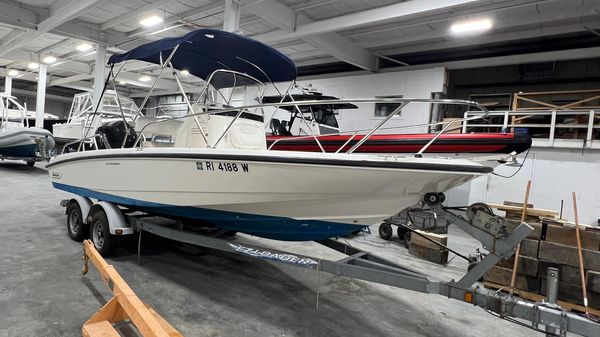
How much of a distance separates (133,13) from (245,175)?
785 centimetres

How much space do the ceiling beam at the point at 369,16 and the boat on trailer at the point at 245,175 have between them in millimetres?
3650

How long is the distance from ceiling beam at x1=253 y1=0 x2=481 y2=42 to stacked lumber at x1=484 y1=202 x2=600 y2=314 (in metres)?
4.07

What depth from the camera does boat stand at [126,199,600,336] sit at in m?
1.83

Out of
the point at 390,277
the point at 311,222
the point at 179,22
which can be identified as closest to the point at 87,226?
the point at 311,222

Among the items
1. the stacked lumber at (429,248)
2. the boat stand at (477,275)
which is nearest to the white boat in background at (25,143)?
the boat stand at (477,275)

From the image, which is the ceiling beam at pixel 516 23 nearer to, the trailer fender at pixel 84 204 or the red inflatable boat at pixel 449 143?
the red inflatable boat at pixel 449 143

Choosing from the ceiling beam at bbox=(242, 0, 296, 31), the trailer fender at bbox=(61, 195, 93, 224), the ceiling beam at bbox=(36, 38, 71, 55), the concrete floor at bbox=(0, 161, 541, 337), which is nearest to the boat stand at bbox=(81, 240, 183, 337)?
the concrete floor at bbox=(0, 161, 541, 337)

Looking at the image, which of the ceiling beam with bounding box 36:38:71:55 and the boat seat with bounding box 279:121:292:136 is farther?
Answer: the ceiling beam with bounding box 36:38:71:55

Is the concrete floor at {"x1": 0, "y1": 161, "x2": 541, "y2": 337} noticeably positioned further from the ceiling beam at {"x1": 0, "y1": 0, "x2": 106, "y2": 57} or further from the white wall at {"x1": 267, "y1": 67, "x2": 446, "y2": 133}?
the white wall at {"x1": 267, "y1": 67, "x2": 446, "y2": 133}

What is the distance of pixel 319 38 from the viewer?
859 centimetres

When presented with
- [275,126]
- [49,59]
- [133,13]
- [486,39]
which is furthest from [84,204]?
[49,59]

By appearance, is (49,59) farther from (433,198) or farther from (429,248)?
(433,198)

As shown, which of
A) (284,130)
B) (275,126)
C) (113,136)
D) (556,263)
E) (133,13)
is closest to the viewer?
(556,263)

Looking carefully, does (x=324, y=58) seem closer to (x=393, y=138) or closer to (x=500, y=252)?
(x=393, y=138)
